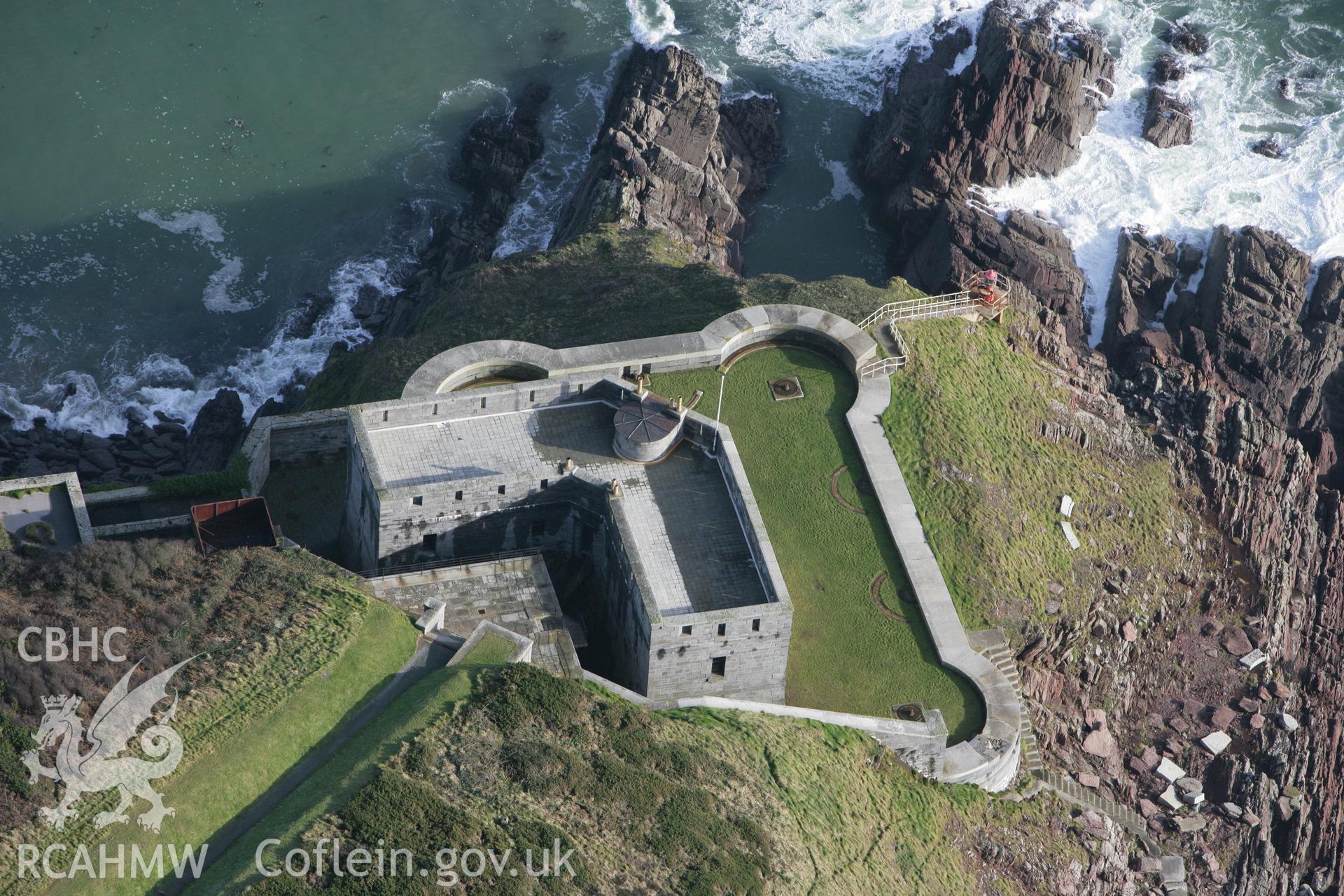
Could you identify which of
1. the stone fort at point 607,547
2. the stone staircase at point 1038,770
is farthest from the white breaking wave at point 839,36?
the stone staircase at point 1038,770

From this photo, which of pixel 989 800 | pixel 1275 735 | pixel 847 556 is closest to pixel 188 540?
pixel 847 556

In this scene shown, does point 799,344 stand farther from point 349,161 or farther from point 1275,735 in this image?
point 349,161

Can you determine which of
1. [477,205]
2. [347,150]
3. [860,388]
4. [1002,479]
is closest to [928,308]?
[860,388]

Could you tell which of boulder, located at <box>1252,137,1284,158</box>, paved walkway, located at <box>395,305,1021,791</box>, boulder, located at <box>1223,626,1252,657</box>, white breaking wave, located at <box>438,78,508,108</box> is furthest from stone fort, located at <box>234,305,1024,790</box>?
boulder, located at <box>1252,137,1284,158</box>

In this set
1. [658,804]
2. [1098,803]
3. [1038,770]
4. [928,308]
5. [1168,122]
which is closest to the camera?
[658,804]

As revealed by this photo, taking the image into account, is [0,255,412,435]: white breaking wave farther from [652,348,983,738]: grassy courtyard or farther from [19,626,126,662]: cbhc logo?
[19,626,126,662]: cbhc logo

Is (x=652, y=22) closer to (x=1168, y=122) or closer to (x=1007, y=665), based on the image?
(x=1168, y=122)
